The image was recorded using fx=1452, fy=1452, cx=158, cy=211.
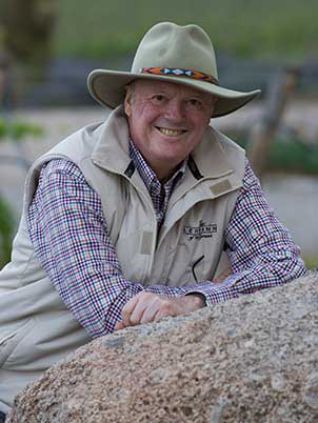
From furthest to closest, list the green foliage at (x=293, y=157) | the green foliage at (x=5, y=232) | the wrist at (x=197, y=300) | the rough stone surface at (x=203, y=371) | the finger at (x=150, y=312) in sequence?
the green foliage at (x=293, y=157) → the green foliage at (x=5, y=232) → the wrist at (x=197, y=300) → the finger at (x=150, y=312) → the rough stone surface at (x=203, y=371)

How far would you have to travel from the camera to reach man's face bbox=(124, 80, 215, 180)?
4.27 m

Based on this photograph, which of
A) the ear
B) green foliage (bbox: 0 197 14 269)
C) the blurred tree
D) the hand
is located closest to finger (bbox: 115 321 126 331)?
the hand

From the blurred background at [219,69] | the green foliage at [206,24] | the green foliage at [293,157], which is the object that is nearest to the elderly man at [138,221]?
the blurred background at [219,69]

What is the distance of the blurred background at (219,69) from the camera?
35.3 feet

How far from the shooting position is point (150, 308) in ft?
12.6

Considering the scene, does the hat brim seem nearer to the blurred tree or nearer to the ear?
the ear

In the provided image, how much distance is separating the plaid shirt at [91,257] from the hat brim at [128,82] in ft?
0.71

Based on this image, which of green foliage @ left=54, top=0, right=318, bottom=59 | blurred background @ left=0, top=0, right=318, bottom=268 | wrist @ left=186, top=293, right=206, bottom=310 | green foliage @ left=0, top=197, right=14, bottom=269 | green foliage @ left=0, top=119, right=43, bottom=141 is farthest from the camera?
green foliage @ left=54, top=0, right=318, bottom=59

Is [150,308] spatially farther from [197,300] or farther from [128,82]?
[128,82]

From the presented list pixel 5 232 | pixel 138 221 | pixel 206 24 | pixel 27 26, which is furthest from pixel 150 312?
pixel 206 24

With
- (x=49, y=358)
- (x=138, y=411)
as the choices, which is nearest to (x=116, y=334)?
(x=138, y=411)

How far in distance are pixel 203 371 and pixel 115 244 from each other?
915 millimetres

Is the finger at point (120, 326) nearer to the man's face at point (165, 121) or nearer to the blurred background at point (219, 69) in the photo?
the man's face at point (165, 121)

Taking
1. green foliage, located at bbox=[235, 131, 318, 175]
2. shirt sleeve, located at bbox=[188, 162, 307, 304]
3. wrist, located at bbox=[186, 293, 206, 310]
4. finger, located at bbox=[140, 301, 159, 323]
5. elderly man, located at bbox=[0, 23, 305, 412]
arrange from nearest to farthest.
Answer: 1. finger, located at bbox=[140, 301, 159, 323]
2. wrist, located at bbox=[186, 293, 206, 310]
3. elderly man, located at bbox=[0, 23, 305, 412]
4. shirt sleeve, located at bbox=[188, 162, 307, 304]
5. green foliage, located at bbox=[235, 131, 318, 175]
